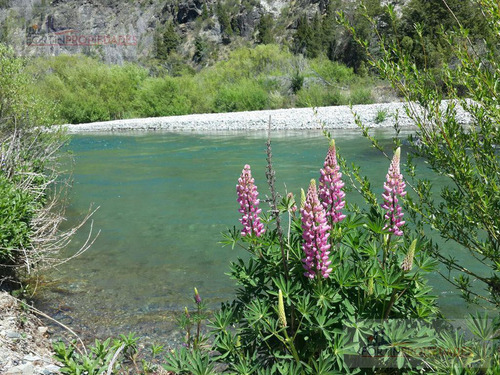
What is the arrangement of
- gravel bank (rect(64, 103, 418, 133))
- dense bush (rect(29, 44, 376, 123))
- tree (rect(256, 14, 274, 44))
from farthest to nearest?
tree (rect(256, 14, 274, 44)) → dense bush (rect(29, 44, 376, 123)) → gravel bank (rect(64, 103, 418, 133))

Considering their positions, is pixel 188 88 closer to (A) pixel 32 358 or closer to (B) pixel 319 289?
(A) pixel 32 358

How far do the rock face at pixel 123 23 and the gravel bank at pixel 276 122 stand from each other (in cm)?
5969

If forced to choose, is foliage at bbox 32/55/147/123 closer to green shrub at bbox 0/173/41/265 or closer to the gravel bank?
the gravel bank

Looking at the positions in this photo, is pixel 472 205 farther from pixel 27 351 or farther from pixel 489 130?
pixel 27 351

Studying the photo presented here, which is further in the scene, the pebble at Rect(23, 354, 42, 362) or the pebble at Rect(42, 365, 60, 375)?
the pebble at Rect(23, 354, 42, 362)

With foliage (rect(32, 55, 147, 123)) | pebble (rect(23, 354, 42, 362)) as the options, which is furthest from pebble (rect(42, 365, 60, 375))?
foliage (rect(32, 55, 147, 123))

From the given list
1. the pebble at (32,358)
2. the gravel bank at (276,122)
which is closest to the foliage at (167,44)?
the gravel bank at (276,122)

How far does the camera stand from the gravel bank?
28.6m

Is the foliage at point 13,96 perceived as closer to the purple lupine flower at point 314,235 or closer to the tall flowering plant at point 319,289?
the tall flowering plant at point 319,289

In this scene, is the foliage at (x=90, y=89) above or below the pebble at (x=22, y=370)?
below

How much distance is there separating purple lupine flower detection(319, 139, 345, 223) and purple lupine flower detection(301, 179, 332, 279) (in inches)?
11.3

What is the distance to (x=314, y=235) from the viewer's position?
229cm

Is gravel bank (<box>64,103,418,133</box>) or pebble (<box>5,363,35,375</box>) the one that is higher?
pebble (<box>5,363,35,375</box>)

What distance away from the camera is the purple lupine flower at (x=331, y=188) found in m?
2.51
